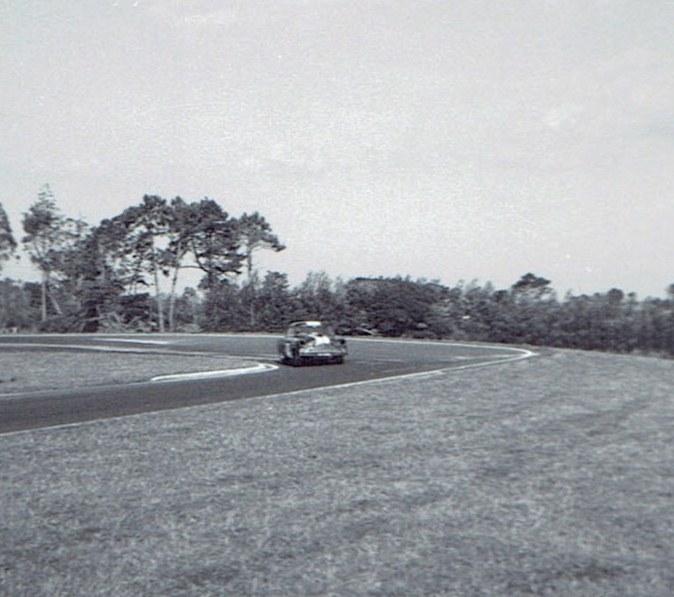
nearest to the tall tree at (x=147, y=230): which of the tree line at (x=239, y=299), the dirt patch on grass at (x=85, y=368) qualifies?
the tree line at (x=239, y=299)

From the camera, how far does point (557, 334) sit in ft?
96.1

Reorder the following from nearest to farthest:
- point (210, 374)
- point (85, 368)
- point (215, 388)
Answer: point (215, 388)
point (210, 374)
point (85, 368)

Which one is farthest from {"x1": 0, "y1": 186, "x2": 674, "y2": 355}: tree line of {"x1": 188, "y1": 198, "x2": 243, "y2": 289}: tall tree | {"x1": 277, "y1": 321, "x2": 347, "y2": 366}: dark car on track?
{"x1": 277, "y1": 321, "x2": 347, "y2": 366}: dark car on track

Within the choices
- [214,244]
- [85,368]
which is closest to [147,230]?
[214,244]

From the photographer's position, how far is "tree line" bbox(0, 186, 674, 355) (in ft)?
92.1

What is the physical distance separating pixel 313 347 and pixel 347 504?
623 inches

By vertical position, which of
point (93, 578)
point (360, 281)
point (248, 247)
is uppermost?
point (248, 247)

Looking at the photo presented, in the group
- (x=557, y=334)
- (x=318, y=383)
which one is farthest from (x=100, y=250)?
(x=318, y=383)

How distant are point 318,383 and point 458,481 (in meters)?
8.96

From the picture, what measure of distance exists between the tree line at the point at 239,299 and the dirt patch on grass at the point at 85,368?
13106 mm

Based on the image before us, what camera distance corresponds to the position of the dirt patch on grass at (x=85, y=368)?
17.3m

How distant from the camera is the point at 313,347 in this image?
21.7 meters

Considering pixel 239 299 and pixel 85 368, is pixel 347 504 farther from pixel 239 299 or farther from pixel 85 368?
pixel 239 299

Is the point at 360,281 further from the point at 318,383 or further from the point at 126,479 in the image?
the point at 126,479
